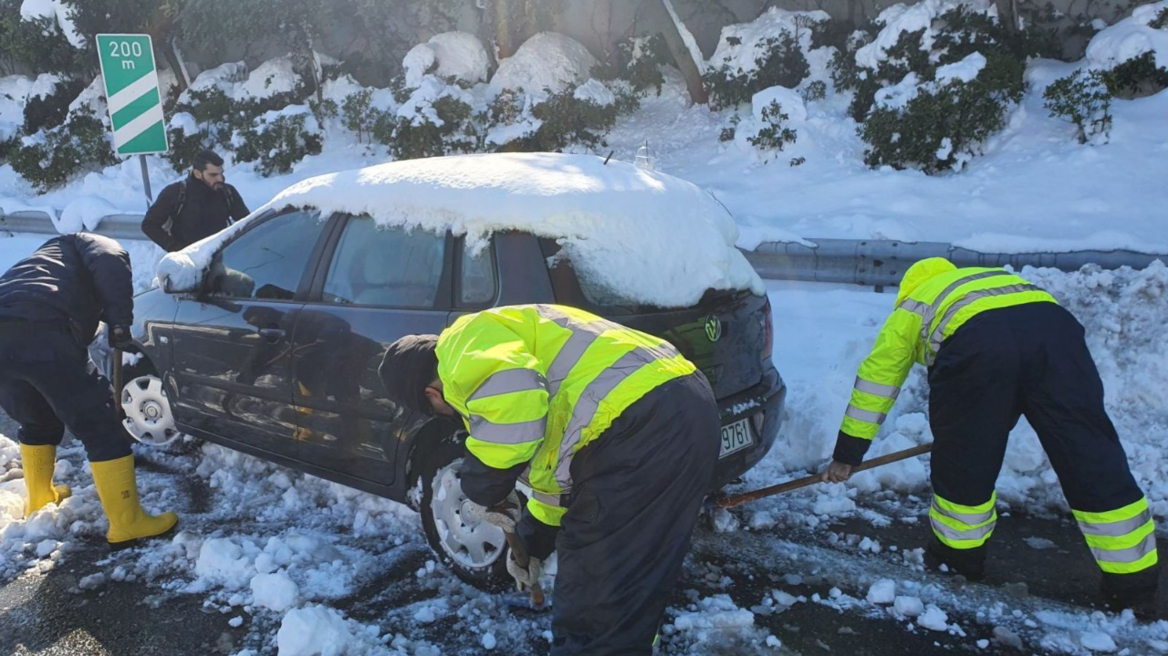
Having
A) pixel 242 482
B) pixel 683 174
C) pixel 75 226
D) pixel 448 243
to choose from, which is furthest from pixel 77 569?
pixel 75 226

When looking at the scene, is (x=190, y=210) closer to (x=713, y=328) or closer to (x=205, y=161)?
(x=205, y=161)

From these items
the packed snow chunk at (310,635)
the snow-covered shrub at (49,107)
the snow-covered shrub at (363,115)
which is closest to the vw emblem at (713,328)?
the packed snow chunk at (310,635)

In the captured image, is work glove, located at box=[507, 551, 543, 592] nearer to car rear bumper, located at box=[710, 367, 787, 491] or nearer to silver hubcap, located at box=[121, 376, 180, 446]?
car rear bumper, located at box=[710, 367, 787, 491]

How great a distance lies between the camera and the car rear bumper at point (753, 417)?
3.48m

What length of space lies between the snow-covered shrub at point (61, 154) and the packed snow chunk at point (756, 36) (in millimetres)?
11607

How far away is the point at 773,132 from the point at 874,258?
3.96m

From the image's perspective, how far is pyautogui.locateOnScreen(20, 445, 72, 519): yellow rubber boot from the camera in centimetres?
424

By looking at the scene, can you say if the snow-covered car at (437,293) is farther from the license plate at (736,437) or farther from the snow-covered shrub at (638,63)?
the snow-covered shrub at (638,63)

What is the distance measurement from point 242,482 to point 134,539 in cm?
70

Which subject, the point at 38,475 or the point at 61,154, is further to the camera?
the point at 61,154

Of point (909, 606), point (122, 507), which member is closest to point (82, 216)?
point (122, 507)

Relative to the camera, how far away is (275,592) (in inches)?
131

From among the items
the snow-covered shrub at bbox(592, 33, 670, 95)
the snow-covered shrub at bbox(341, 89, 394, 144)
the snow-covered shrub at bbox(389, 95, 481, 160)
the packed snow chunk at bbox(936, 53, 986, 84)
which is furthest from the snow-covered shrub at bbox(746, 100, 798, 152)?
the snow-covered shrub at bbox(341, 89, 394, 144)

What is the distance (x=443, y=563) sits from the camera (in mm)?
3557
